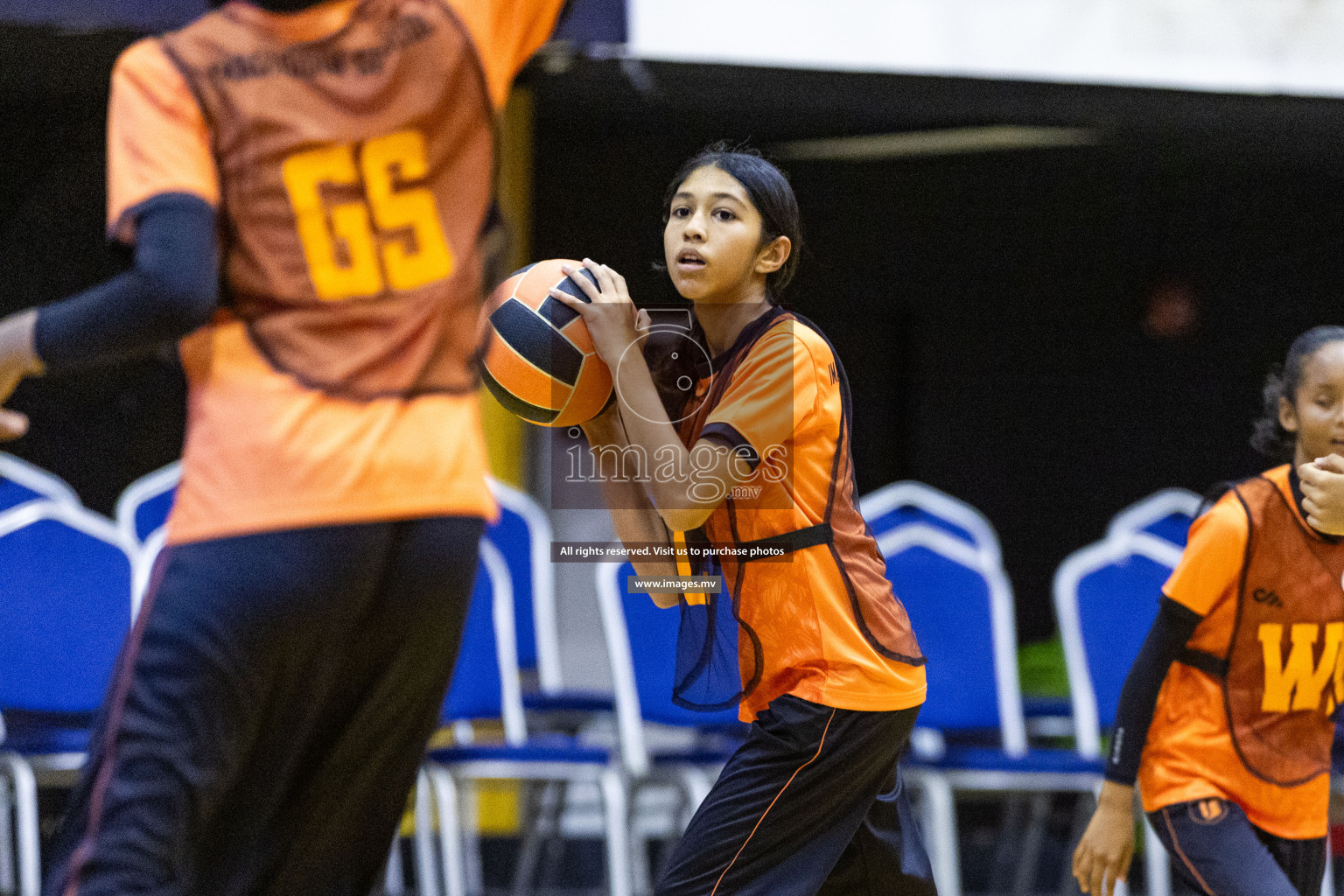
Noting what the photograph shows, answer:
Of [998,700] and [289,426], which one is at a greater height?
[289,426]

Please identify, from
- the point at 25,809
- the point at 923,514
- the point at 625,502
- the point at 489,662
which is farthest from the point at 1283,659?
the point at 25,809

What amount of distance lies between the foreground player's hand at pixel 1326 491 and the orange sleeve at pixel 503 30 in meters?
1.54

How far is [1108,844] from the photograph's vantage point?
2.49 meters

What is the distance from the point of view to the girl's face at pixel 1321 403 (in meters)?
2.54

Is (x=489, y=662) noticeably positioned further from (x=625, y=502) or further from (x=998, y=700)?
(x=625, y=502)

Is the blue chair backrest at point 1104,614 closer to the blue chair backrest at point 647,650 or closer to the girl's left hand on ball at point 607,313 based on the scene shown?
the blue chair backrest at point 647,650

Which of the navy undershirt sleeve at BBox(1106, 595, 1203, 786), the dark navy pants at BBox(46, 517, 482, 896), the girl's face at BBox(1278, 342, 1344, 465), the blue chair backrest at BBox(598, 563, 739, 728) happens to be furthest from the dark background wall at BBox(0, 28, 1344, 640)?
the dark navy pants at BBox(46, 517, 482, 896)

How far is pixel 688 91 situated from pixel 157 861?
170 inches

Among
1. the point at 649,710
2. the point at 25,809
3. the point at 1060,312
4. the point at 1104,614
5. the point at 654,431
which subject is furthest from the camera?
the point at 1060,312

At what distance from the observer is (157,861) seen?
159cm

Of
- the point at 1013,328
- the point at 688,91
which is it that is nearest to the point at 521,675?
the point at 688,91

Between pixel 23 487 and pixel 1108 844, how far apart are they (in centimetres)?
323

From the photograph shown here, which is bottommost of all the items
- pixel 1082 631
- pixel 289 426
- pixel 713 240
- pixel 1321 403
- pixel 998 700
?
pixel 998 700

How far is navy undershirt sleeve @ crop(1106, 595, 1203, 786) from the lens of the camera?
100.0 inches
